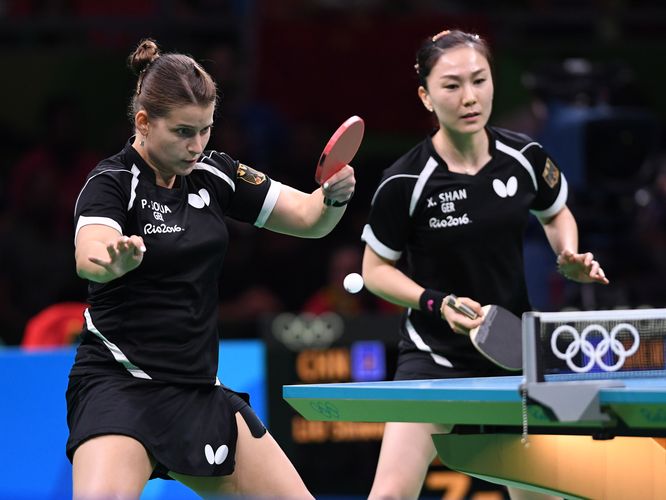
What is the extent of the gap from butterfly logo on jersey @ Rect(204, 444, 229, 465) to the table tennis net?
1.02 meters

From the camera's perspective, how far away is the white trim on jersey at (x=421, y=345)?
190 inches

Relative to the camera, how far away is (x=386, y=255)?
16.1 feet

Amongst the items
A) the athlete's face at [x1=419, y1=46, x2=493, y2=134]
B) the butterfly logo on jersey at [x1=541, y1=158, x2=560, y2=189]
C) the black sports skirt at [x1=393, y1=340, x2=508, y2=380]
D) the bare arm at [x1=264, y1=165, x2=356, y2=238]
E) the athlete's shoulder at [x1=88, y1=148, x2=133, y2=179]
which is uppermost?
the athlete's face at [x1=419, y1=46, x2=493, y2=134]

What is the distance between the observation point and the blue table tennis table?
362 cm

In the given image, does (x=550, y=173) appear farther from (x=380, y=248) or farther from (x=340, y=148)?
(x=340, y=148)

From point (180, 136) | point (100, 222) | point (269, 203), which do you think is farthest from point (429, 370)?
point (100, 222)

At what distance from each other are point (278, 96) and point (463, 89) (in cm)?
514

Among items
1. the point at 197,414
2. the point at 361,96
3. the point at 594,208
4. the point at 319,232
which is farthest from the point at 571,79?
the point at 197,414

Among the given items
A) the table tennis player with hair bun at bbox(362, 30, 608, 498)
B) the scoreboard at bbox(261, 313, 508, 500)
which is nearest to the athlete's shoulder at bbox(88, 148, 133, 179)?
the table tennis player with hair bun at bbox(362, 30, 608, 498)

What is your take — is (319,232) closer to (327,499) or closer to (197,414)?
(197,414)

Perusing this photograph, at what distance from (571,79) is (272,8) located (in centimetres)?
302

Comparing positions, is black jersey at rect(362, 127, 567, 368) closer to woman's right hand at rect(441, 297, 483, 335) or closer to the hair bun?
woman's right hand at rect(441, 297, 483, 335)

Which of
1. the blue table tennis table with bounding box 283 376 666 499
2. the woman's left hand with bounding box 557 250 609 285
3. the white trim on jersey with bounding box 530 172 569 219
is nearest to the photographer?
the blue table tennis table with bounding box 283 376 666 499

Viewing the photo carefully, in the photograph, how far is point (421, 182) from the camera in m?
4.83
